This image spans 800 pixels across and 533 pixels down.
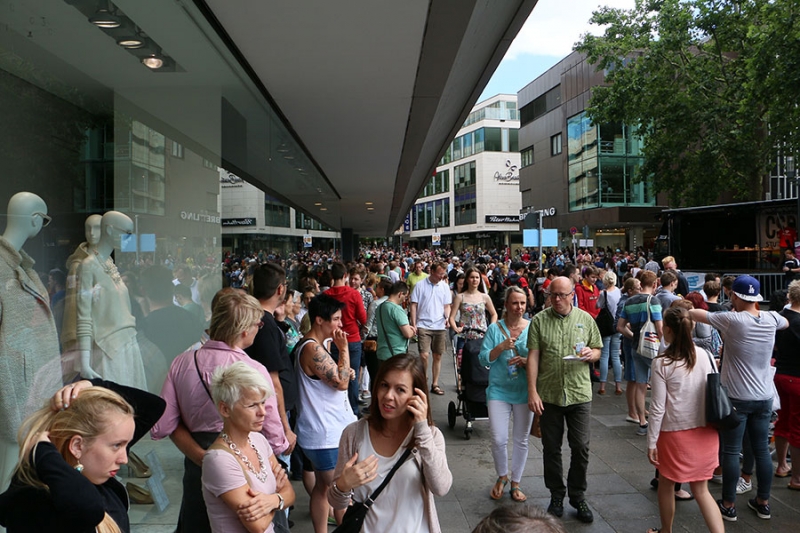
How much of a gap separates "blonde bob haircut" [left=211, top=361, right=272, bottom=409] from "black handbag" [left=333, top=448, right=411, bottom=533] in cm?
65

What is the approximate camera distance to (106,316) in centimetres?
354

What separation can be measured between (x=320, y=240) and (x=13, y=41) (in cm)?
1673

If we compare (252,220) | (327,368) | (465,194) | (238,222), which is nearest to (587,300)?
(252,220)

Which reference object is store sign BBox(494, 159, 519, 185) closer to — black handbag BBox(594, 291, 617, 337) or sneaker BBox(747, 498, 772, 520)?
black handbag BBox(594, 291, 617, 337)

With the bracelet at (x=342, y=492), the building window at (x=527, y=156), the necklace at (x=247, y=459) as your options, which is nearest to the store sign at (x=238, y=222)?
the necklace at (x=247, y=459)

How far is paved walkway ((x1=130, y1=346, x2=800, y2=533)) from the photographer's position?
4.34m

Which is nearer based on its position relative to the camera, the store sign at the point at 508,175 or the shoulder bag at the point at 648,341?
the shoulder bag at the point at 648,341

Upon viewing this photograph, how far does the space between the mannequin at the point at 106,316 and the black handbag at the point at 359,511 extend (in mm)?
1652

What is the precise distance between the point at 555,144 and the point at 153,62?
48314 mm

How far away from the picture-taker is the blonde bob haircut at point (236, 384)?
2678 mm

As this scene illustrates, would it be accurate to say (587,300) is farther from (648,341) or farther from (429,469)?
(429,469)

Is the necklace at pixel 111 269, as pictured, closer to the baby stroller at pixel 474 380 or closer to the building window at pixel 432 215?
the baby stroller at pixel 474 380

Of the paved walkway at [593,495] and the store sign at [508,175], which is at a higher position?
the store sign at [508,175]

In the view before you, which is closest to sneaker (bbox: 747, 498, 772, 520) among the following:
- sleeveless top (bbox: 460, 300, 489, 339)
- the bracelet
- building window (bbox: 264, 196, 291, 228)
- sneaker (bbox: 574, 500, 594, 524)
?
sneaker (bbox: 574, 500, 594, 524)
